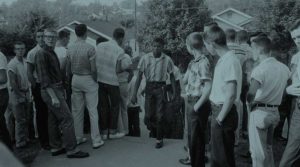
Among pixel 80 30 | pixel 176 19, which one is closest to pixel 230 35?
pixel 80 30

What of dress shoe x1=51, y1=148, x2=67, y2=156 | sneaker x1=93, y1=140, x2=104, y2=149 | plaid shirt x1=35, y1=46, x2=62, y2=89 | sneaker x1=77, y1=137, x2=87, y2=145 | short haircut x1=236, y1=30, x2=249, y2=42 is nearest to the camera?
plaid shirt x1=35, y1=46, x2=62, y2=89

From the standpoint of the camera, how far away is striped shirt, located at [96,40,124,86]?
684cm

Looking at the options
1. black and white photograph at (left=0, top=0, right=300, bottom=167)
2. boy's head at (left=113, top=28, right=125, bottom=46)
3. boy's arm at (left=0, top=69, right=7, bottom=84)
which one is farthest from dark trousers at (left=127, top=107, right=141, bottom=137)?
boy's arm at (left=0, top=69, right=7, bottom=84)

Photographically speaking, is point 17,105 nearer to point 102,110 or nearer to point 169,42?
point 102,110

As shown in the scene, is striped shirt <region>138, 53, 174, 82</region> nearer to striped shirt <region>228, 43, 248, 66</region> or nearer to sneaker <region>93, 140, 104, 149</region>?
striped shirt <region>228, 43, 248, 66</region>

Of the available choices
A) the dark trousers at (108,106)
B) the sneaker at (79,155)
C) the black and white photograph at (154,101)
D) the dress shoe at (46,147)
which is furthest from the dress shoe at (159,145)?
the dress shoe at (46,147)

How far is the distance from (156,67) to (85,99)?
51.6 inches

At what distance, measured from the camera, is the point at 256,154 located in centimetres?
472

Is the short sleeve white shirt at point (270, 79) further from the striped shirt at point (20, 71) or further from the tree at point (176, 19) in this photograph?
the tree at point (176, 19)

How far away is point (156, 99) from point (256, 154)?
230 centimetres

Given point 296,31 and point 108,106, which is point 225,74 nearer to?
point 296,31

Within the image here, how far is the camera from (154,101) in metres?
6.64

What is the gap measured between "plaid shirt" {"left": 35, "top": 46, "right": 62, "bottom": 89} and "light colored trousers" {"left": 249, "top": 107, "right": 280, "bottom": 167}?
9.49 feet

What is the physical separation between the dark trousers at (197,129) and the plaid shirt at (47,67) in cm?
205
